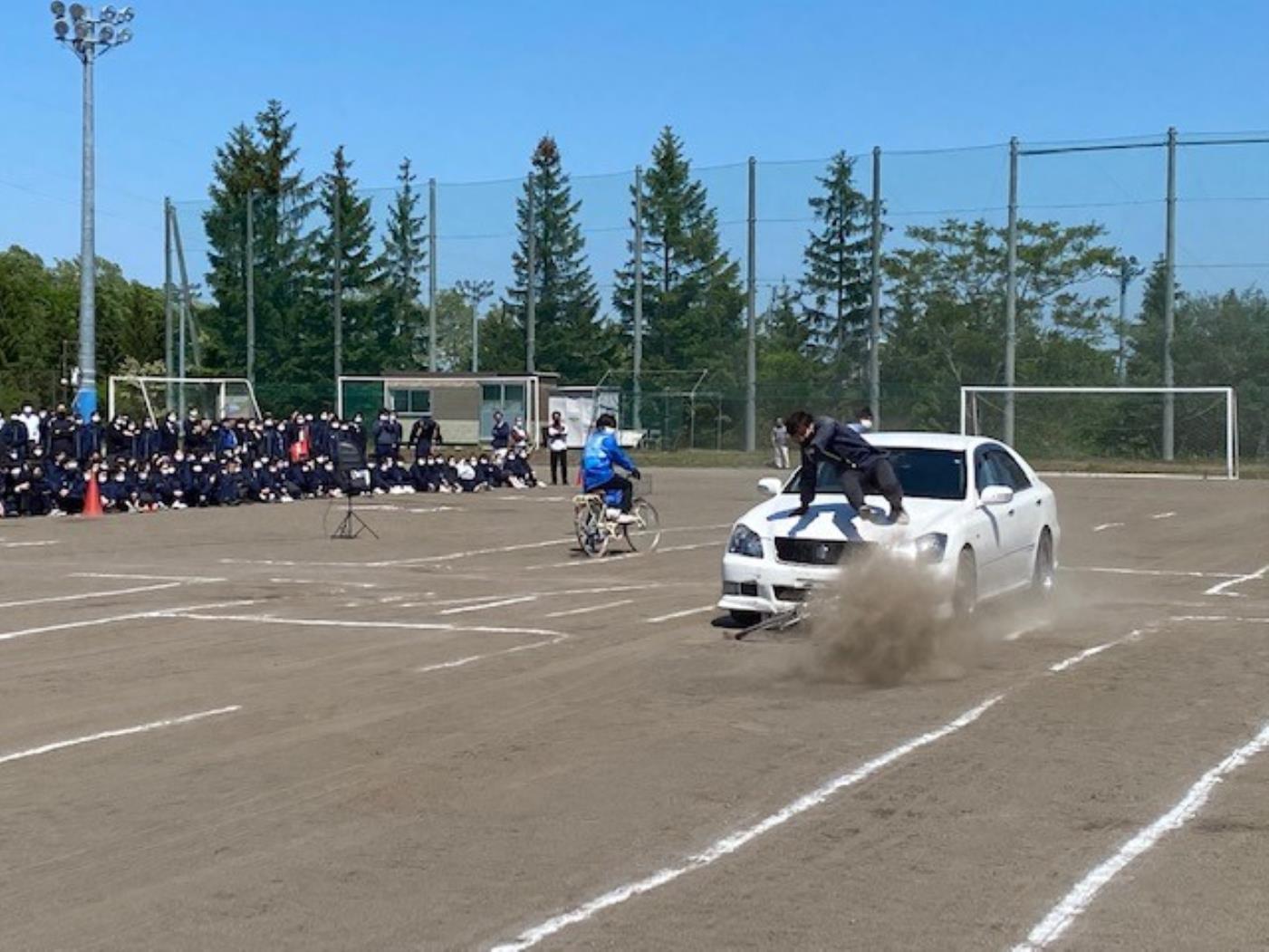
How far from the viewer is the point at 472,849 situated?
7023 mm

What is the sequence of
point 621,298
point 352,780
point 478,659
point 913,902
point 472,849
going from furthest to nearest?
point 621,298, point 478,659, point 352,780, point 472,849, point 913,902

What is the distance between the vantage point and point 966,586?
13492 mm

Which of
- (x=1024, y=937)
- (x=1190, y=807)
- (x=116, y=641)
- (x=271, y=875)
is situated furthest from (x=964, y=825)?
(x=116, y=641)

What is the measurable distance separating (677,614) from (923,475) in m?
2.38

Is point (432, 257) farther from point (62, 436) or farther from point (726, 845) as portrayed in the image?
point (726, 845)

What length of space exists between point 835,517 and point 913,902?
24.2 ft

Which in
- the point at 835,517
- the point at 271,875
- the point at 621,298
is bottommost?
the point at 271,875

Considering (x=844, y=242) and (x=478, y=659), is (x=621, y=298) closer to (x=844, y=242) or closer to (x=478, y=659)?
(x=844, y=242)

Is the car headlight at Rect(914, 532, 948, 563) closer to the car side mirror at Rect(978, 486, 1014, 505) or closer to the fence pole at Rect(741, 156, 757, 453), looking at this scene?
the car side mirror at Rect(978, 486, 1014, 505)

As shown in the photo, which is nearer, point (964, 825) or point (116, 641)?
point (964, 825)

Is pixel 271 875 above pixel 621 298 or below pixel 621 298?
below

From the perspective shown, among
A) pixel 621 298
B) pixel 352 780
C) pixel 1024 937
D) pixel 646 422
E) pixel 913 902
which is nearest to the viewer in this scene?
pixel 1024 937

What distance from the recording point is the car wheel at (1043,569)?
15.7 m

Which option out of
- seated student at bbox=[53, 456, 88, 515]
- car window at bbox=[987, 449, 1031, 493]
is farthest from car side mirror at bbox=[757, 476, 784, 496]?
seated student at bbox=[53, 456, 88, 515]
